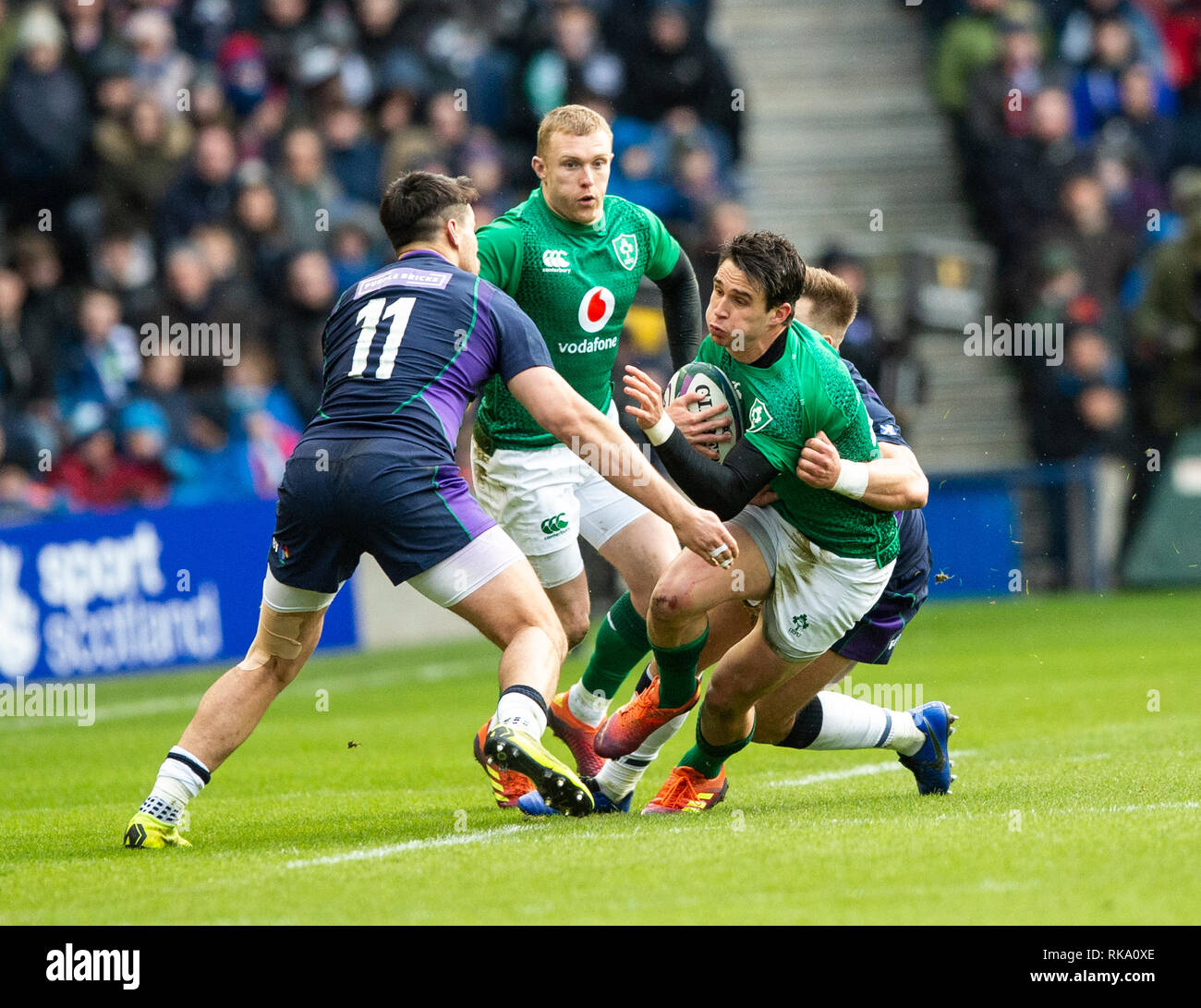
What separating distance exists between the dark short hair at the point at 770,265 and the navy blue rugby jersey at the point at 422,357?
0.74 metres

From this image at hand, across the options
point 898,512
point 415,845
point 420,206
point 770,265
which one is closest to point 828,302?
point 898,512

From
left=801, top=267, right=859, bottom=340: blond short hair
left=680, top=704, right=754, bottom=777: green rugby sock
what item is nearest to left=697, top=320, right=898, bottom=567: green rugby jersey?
left=801, top=267, right=859, bottom=340: blond short hair

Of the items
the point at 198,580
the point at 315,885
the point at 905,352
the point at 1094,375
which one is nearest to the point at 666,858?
the point at 315,885

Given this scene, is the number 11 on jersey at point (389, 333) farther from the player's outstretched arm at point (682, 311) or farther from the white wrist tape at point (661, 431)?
the player's outstretched arm at point (682, 311)

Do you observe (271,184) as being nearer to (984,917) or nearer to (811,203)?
(811,203)

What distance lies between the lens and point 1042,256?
58.5ft

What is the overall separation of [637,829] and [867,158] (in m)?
15.6

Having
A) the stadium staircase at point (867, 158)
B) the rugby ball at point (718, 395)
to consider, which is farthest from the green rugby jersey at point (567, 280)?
the stadium staircase at point (867, 158)

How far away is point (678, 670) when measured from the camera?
21.9ft

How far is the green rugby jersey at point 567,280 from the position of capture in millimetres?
7492

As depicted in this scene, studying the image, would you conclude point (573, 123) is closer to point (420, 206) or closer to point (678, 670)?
point (420, 206)

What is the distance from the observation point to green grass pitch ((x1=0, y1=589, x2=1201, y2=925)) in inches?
186

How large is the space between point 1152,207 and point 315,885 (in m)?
15.4

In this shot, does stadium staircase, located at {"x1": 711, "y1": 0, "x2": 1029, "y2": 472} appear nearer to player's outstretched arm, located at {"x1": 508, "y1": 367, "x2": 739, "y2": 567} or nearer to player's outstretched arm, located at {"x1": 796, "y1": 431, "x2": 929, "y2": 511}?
player's outstretched arm, located at {"x1": 796, "y1": 431, "x2": 929, "y2": 511}
